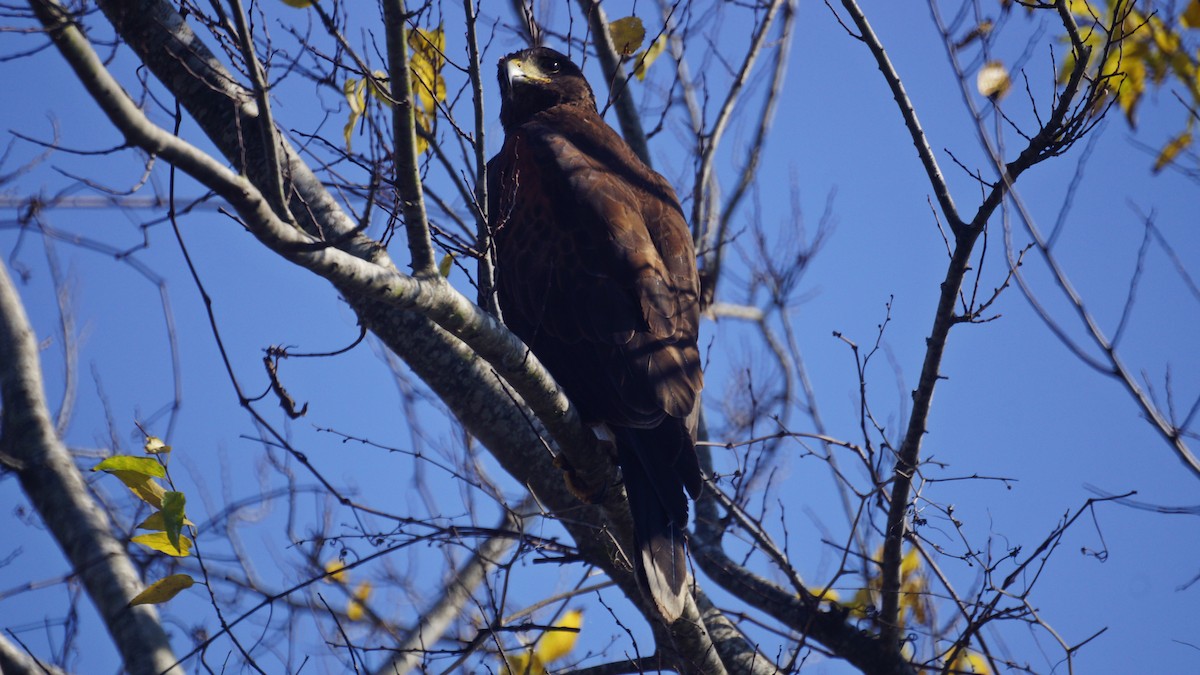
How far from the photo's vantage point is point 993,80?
315 centimetres

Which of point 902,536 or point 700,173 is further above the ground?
point 700,173

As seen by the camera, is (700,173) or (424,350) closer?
(424,350)

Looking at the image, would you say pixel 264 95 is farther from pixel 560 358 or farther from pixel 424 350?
pixel 560 358

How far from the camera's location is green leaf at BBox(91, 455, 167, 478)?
2639 millimetres

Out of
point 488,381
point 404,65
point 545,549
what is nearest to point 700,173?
point 488,381

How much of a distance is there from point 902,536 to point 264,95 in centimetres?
238

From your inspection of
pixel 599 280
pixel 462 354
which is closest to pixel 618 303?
pixel 599 280

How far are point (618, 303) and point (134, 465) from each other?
176 cm

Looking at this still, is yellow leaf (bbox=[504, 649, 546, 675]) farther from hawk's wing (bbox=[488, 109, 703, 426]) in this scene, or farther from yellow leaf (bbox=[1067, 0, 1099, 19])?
yellow leaf (bbox=[1067, 0, 1099, 19])

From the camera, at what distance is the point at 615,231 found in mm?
3848

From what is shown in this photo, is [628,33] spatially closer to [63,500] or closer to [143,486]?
[143,486]

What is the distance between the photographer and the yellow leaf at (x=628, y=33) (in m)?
3.92

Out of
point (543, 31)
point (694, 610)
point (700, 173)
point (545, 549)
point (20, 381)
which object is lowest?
point (694, 610)

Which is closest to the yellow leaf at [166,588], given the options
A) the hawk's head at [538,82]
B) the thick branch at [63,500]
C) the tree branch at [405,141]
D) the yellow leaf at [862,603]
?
the thick branch at [63,500]
